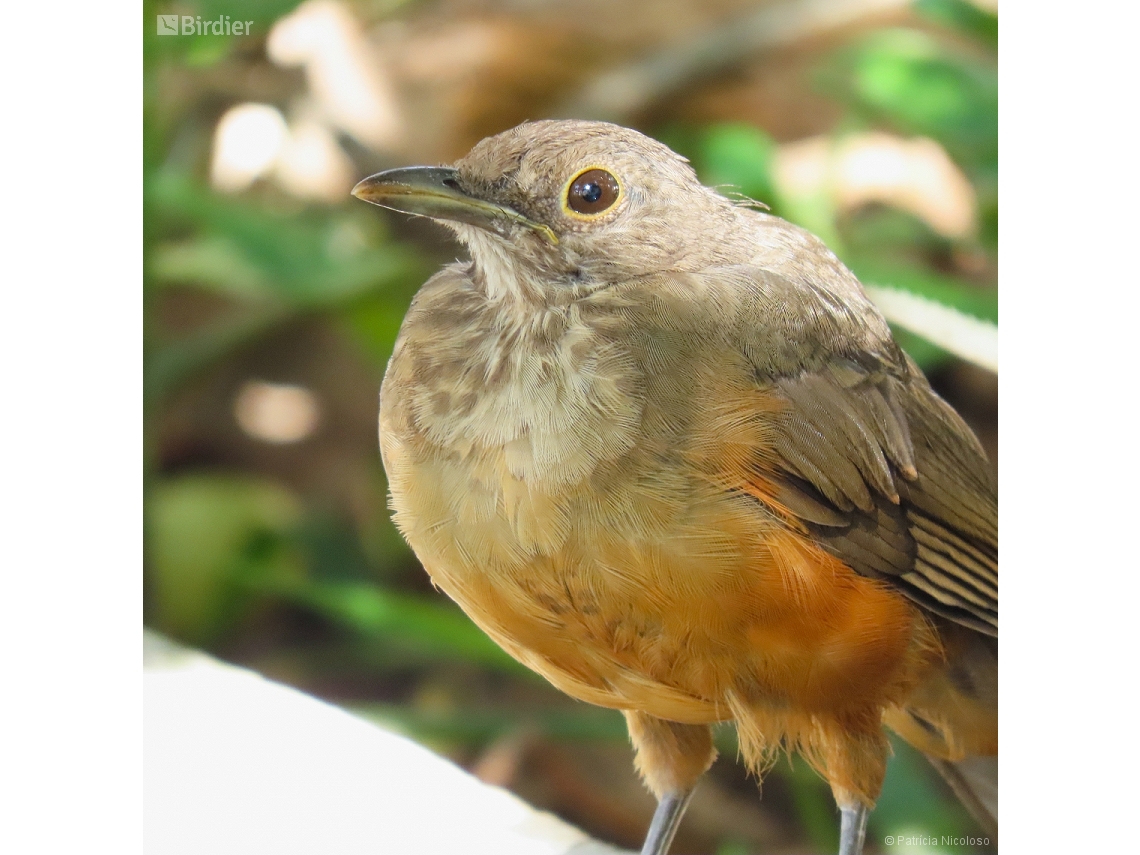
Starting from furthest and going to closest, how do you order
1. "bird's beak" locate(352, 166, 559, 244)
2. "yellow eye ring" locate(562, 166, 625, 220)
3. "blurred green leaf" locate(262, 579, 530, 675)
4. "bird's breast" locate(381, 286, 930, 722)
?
"blurred green leaf" locate(262, 579, 530, 675), "yellow eye ring" locate(562, 166, 625, 220), "bird's beak" locate(352, 166, 559, 244), "bird's breast" locate(381, 286, 930, 722)

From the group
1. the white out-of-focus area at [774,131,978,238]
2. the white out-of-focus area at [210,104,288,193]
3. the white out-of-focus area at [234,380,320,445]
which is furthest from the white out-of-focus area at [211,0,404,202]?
the white out-of-focus area at [774,131,978,238]

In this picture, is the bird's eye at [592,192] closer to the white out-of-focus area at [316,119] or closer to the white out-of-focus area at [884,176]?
the white out-of-focus area at [316,119]

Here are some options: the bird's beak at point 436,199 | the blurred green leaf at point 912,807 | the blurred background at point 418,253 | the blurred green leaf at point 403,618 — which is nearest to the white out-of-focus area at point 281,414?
the blurred background at point 418,253

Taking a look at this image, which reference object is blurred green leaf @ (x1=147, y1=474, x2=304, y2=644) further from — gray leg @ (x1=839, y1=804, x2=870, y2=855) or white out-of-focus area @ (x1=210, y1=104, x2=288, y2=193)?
gray leg @ (x1=839, y1=804, x2=870, y2=855)

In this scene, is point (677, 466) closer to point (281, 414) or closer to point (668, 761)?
point (668, 761)

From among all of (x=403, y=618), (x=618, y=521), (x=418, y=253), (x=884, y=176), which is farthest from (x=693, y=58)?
(x=618, y=521)
